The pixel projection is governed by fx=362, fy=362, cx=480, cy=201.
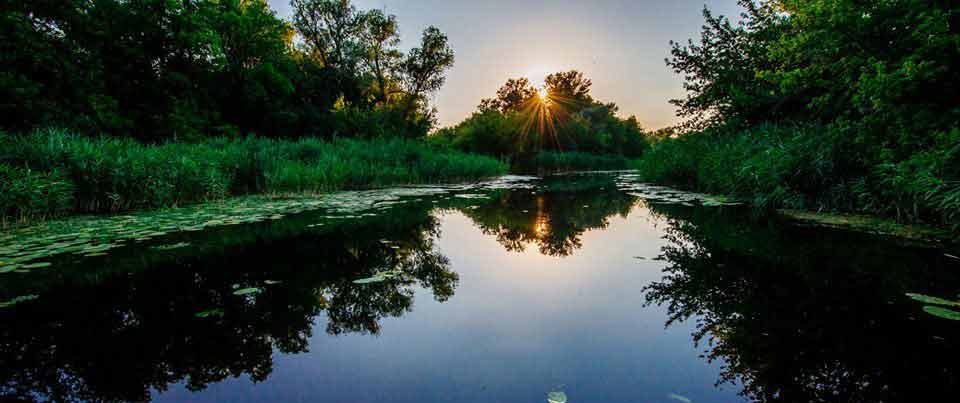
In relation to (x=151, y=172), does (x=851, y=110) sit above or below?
above

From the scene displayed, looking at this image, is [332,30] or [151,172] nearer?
[151,172]

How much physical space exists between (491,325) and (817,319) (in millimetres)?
1778

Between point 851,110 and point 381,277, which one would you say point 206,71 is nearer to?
point 381,277

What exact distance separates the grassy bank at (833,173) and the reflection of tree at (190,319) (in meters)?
4.79

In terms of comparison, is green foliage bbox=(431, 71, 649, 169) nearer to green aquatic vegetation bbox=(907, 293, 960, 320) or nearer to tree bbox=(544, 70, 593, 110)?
tree bbox=(544, 70, 593, 110)

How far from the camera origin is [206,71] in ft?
66.3

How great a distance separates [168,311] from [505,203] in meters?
6.61

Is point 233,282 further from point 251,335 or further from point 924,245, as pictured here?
point 924,245

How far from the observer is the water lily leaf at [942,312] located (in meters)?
1.89

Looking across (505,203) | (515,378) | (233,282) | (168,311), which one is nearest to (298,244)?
(233,282)

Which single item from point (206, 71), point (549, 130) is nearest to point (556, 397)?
point (206, 71)

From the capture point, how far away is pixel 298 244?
4.03m

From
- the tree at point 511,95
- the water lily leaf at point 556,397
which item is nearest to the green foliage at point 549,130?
the tree at point 511,95

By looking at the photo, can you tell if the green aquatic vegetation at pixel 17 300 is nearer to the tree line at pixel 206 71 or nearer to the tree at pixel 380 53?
the tree line at pixel 206 71
